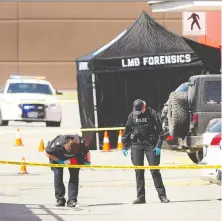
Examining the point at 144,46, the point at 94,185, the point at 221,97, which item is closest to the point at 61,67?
the point at 144,46

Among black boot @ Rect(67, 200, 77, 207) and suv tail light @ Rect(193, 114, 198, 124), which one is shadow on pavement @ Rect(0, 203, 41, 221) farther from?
suv tail light @ Rect(193, 114, 198, 124)

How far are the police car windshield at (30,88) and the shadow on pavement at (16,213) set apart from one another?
18.1m

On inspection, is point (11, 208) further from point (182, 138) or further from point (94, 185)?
point (182, 138)

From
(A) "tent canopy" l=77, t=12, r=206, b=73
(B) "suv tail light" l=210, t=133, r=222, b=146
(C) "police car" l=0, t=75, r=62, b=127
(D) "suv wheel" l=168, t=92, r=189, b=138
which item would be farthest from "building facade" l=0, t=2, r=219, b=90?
(B) "suv tail light" l=210, t=133, r=222, b=146

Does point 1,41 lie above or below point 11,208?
above

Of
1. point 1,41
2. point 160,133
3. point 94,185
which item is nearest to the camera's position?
point 160,133

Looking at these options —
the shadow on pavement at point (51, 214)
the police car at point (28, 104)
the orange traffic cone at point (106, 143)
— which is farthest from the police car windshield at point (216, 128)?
the police car at point (28, 104)

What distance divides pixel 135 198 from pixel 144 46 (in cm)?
1006

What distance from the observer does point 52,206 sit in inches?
528

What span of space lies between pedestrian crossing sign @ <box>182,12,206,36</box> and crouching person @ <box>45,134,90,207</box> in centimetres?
1420

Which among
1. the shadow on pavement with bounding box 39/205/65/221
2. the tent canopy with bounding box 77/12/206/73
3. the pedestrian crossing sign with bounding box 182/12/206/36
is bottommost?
the shadow on pavement with bounding box 39/205/65/221

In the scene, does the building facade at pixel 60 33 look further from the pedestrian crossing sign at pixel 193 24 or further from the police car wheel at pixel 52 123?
the pedestrian crossing sign at pixel 193 24

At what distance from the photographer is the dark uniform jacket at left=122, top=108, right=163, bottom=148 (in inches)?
548

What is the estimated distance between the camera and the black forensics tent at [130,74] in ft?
77.6
